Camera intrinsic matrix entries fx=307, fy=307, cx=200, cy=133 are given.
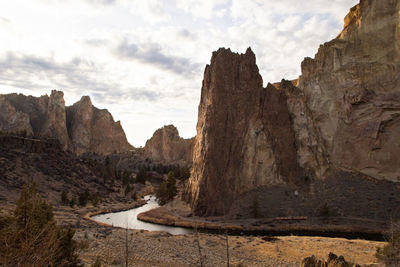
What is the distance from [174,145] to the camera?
188125 millimetres

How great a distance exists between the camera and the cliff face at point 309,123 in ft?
183

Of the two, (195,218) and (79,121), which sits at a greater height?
(79,121)

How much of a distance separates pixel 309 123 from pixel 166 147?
132 m

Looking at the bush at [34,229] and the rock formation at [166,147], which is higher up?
the rock formation at [166,147]

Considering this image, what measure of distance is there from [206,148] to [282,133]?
1623 cm

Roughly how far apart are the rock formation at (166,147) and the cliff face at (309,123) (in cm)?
12244

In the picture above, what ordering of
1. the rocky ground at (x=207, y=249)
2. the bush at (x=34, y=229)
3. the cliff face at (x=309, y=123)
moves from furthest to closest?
the cliff face at (x=309, y=123) → the rocky ground at (x=207, y=249) → the bush at (x=34, y=229)

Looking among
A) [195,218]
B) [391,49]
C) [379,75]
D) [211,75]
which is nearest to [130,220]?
[195,218]

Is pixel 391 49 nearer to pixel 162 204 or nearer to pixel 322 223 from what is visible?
pixel 322 223

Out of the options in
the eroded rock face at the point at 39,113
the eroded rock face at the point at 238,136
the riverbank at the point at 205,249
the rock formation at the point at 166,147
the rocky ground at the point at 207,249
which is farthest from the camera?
the rock formation at the point at 166,147

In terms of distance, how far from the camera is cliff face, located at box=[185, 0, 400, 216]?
55.9 meters

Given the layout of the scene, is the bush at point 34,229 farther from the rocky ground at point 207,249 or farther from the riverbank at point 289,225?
the riverbank at point 289,225

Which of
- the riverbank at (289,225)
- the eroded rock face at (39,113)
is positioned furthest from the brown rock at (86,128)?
the riverbank at (289,225)

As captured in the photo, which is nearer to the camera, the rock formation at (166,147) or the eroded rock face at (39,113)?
the eroded rock face at (39,113)
